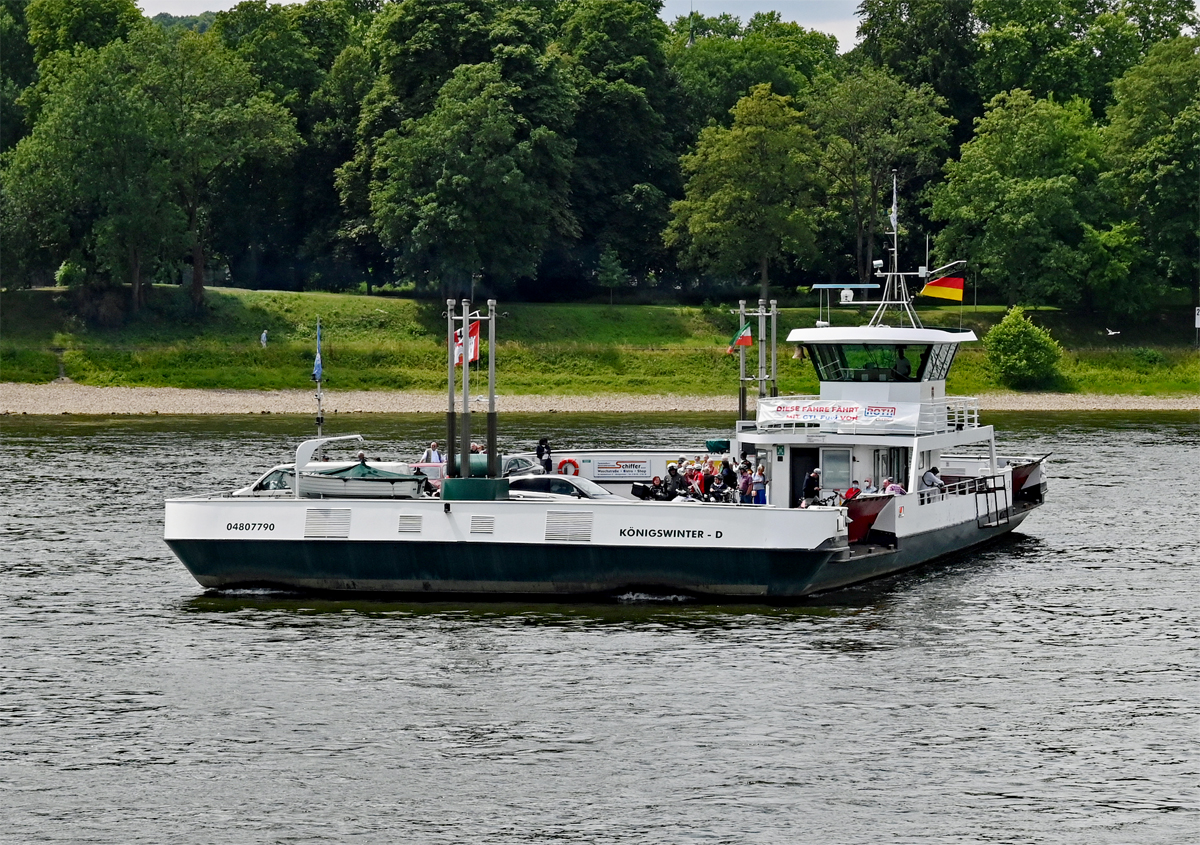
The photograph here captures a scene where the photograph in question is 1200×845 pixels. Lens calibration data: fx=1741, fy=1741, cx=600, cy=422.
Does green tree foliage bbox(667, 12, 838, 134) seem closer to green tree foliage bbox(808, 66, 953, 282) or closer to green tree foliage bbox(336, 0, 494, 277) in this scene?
green tree foliage bbox(808, 66, 953, 282)

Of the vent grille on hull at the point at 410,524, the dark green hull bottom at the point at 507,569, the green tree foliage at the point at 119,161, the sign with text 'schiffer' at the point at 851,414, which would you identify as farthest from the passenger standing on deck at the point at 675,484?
the green tree foliage at the point at 119,161

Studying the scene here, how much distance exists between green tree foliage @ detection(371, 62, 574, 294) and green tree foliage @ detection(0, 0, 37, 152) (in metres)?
31.7

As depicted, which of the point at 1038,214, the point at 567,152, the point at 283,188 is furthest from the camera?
the point at 283,188

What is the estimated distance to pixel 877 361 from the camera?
48438 millimetres

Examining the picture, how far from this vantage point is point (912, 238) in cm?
13962

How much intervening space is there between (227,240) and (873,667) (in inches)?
4336

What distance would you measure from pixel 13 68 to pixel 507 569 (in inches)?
4735

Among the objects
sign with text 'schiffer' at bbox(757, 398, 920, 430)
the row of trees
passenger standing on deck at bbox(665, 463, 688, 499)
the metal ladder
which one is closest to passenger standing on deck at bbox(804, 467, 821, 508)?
sign with text 'schiffer' at bbox(757, 398, 920, 430)

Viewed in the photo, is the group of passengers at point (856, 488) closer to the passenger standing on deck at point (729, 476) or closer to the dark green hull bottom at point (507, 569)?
the passenger standing on deck at point (729, 476)

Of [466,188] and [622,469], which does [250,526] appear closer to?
[622,469]

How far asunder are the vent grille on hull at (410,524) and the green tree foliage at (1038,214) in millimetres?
93488

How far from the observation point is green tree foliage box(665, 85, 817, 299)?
127 meters

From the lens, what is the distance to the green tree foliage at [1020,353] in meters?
114

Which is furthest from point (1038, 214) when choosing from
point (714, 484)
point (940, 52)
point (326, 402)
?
point (714, 484)
